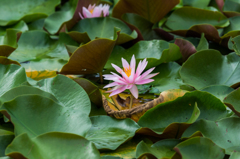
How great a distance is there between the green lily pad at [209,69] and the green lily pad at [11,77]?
550mm

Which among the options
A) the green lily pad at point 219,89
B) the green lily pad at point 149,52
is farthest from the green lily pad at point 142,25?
the green lily pad at point 219,89

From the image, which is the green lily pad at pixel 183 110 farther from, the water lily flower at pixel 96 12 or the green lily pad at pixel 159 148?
the water lily flower at pixel 96 12

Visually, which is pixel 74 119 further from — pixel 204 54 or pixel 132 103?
pixel 204 54

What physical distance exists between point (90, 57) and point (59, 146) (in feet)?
1.37

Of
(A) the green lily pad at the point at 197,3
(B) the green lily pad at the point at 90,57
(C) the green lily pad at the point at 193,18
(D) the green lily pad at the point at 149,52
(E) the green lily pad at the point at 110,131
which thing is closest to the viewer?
(E) the green lily pad at the point at 110,131

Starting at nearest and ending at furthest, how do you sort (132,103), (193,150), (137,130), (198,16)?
(193,150), (137,130), (132,103), (198,16)

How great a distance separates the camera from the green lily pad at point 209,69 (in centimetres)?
90

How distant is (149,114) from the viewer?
28.2 inches

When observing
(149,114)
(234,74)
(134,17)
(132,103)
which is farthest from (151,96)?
(134,17)

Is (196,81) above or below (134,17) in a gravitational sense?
below

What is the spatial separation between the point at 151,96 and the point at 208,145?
0.35m

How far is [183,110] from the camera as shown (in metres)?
0.71

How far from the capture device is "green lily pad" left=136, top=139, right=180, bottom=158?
587 mm

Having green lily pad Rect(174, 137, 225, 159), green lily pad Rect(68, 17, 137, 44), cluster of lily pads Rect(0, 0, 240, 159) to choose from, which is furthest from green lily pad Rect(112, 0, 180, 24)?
green lily pad Rect(174, 137, 225, 159)
